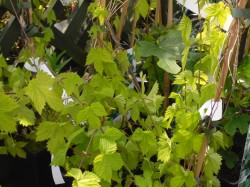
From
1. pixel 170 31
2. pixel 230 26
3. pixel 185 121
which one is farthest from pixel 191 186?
pixel 170 31

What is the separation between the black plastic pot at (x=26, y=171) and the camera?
179 centimetres

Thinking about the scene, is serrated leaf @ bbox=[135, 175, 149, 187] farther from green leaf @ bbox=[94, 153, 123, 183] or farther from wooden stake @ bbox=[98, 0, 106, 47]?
wooden stake @ bbox=[98, 0, 106, 47]

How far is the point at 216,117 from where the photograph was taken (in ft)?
3.18

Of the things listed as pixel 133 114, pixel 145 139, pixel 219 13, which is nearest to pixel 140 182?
pixel 145 139

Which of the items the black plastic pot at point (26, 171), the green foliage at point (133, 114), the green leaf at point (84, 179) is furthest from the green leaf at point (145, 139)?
the black plastic pot at point (26, 171)

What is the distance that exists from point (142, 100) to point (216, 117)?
32 centimetres

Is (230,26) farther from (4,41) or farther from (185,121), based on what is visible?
(4,41)

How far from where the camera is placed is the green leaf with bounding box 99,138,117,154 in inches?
39.2

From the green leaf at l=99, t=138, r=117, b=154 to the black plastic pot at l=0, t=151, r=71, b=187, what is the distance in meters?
0.83

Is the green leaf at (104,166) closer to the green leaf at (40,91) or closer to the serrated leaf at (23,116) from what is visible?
the green leaf at (40,91)

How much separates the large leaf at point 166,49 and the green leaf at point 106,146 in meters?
0.42

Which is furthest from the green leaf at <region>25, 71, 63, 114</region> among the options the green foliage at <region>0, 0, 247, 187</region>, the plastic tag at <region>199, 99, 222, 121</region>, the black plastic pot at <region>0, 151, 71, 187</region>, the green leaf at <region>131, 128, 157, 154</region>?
the black plastic pot at <region>0, 151, 71, 187</region>

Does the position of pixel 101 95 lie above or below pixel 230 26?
below

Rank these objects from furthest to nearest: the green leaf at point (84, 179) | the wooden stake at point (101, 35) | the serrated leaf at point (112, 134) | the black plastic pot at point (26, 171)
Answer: the black plastic pot at point (26, 171)
the wooden stake at point (101, 35)
the serrated leaf at point (112, 134)
the green leaf at point (84, 179)
